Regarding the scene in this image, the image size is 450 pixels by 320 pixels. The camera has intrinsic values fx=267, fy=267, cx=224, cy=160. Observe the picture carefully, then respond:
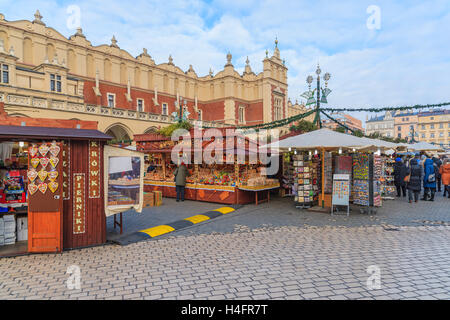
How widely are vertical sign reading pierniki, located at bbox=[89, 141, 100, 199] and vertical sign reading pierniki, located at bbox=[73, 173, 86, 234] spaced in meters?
0.15

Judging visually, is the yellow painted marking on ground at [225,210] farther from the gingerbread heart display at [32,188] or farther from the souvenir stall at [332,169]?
the gingerbread heart display at [32,188]

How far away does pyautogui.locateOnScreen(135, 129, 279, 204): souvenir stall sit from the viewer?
9.89 meters

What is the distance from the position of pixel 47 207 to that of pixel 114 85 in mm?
27675

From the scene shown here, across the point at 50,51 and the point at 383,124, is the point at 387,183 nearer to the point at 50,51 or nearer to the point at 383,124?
the point at 50,51

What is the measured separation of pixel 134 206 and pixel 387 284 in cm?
497

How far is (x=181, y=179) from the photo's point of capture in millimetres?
10820

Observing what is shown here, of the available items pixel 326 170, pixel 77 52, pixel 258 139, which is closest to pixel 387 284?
pixel 326 170

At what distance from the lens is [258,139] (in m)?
11.0

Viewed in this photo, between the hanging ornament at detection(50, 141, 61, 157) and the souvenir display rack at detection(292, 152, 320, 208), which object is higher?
the hanging ornament at detection(50, 141, 61, 157)

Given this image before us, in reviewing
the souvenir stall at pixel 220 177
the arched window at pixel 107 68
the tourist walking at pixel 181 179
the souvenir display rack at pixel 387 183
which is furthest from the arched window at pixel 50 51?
the souvenir display rack at pixel 387 183

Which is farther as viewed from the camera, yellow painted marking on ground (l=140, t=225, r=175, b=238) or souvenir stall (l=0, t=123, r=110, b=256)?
yellow painted marking on ground (l=140, t=225, r=175, b=238)

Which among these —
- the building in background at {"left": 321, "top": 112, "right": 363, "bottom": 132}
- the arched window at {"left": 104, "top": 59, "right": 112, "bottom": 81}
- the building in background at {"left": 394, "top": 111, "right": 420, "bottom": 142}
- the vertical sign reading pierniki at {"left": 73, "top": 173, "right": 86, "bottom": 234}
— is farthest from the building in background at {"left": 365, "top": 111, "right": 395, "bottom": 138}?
the vertical sign reading pierniki at {"left": 73, "top": 173, "right": 86, "bottom": 234}

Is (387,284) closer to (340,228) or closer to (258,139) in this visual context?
(340,228)

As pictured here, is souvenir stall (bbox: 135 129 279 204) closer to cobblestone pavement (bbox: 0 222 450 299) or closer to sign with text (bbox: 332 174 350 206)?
sign with text (bbox: 332 174 350 206)
